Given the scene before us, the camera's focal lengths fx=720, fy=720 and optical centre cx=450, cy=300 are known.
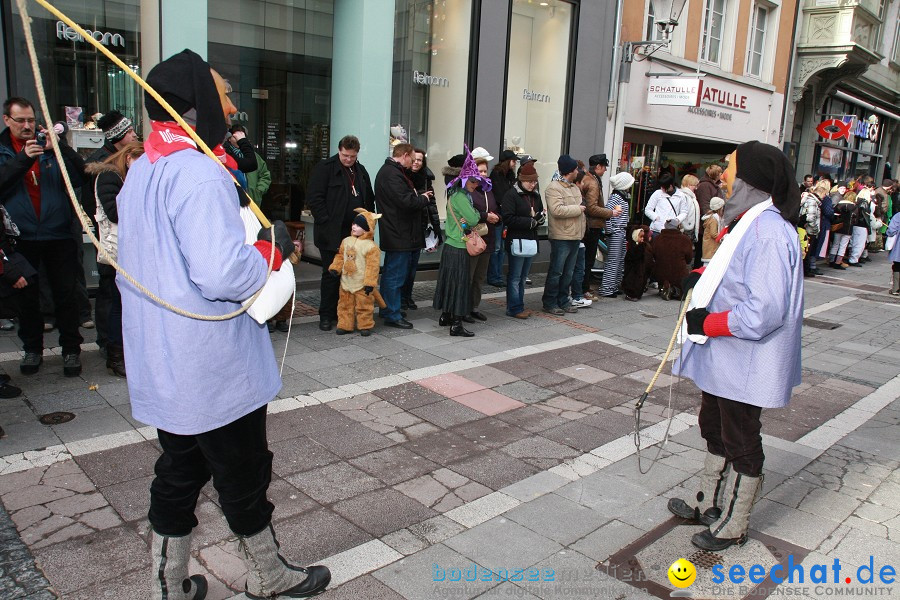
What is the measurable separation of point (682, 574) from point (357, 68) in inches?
306

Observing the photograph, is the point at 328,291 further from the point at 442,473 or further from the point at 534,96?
the point at 534,96

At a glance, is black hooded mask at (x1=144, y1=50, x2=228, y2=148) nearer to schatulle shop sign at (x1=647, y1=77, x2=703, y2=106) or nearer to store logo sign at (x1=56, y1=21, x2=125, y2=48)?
store logo sign at (x1=56, y1=21, x2=125, y2=48)

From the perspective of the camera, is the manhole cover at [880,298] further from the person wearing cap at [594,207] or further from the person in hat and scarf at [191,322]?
the person in hat and scarf at [191,322]

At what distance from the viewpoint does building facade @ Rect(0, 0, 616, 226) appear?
7.66m

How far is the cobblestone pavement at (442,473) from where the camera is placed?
10.8 feet

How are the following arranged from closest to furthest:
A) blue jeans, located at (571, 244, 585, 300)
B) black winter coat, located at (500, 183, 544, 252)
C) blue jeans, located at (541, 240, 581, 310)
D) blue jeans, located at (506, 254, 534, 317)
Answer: black winter coat, located at (500, 183, 544, 252) < blue jeans, located at (506, 254, 534, 317) < blue jeans, located at (541, 240, 581, 310) < blue jeans, located at (571, 244, 585, 300)

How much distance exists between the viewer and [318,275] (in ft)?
31.8

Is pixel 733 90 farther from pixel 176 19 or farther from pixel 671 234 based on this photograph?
pixel 176 19

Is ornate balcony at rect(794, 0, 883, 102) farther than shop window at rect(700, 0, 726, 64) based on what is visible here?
Yes

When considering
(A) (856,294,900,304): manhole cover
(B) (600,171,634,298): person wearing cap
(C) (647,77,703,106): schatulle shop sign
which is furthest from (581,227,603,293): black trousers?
(A) (856,294,900,304): manhole cover

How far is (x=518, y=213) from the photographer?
823cm

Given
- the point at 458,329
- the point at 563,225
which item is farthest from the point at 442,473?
the point at 563,225

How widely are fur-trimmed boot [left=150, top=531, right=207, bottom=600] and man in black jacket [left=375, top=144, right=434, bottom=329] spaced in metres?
4.95

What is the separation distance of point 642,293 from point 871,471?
5740 mm
